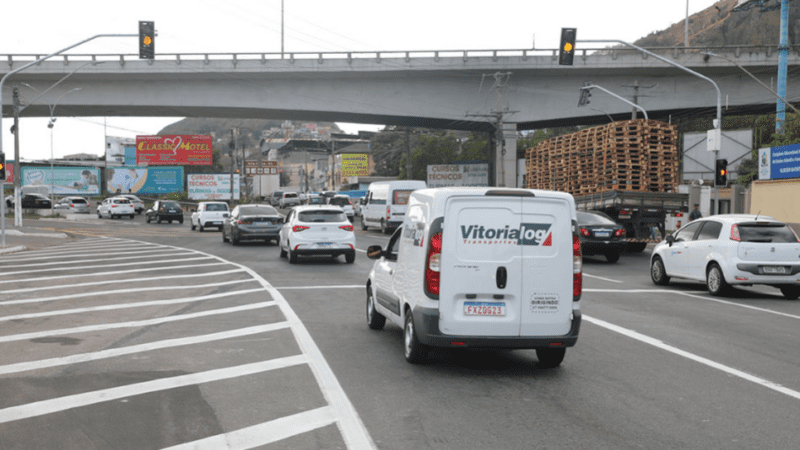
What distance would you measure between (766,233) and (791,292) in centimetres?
125

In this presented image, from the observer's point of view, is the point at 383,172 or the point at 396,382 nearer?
the point at 396,382

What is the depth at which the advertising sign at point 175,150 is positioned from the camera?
85.0 m

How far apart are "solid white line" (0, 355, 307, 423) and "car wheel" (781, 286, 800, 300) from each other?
1057 cm

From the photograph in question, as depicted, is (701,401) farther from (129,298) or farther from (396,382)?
(129,298)

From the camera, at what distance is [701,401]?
6473 mm

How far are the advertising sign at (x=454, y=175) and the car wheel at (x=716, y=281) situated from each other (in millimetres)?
56223

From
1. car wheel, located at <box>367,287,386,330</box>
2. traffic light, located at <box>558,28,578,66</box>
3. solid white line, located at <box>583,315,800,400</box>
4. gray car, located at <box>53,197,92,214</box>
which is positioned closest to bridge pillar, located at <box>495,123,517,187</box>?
traffic light, located at <box>558,28,578,66</box>

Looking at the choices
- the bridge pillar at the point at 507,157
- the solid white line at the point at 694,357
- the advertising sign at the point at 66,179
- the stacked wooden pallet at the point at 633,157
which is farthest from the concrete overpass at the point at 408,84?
the advertising sign at the point at 66,179

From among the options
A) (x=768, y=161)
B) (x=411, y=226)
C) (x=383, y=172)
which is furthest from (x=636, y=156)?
(x=383, y=172)

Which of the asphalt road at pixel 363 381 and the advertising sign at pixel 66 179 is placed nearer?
the asphalt road at pixel 363 381

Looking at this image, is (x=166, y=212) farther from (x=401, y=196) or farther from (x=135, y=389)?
(x=135, y=389)

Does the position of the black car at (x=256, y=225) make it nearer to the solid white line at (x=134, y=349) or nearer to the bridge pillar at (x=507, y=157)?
the solid white line at (x=134, y=349)

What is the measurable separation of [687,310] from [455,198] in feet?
22.6

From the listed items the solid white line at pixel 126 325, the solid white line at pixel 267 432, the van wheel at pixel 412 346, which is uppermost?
the van wheel at pixel 412 346
